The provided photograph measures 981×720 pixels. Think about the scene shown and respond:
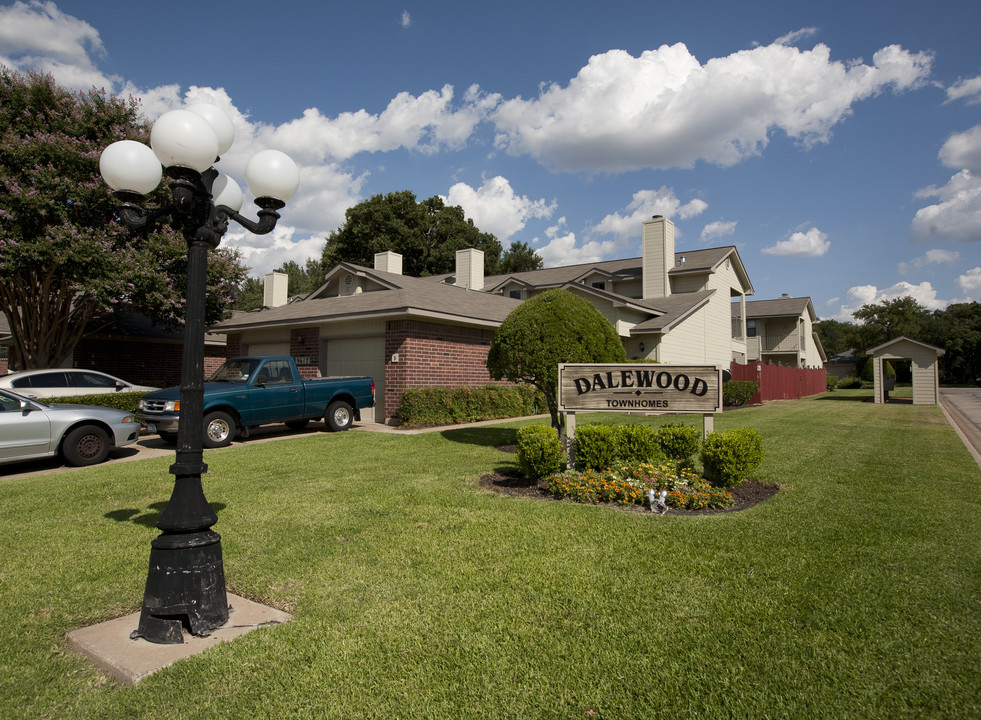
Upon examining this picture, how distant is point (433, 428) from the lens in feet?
46.6

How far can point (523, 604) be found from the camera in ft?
12.7

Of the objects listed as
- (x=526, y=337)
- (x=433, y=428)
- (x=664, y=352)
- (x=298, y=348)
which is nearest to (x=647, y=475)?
(x=526, y=337)

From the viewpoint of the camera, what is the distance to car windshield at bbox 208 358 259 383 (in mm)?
12086

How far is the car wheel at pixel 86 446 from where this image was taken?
953cm

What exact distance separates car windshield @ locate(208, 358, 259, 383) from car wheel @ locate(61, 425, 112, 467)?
2.52 m

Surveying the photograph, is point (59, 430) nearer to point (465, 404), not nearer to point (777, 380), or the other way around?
point (465, 404)

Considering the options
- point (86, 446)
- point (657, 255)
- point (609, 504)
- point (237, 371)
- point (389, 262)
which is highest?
point (657, 255)

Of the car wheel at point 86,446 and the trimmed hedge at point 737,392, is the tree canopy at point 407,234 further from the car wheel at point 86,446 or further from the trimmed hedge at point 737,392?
the car wheel at point 86,446

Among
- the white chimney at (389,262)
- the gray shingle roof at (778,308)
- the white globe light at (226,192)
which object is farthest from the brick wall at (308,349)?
the gray shingle roof at (778,308)

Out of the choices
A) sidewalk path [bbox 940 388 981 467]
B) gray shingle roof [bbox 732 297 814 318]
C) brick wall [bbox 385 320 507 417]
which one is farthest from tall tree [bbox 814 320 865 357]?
brick wall [bbox 385 320 507 417]

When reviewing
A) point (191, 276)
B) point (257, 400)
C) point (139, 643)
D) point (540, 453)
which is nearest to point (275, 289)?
point (257, 400)

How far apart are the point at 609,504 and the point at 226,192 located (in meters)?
5.03

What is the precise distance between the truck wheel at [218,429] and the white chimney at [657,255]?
18.1 m

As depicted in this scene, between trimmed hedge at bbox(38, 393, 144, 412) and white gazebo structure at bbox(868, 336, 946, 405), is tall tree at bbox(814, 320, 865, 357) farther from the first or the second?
trimmed hedge at bbox(38, 393, 144, 412)
